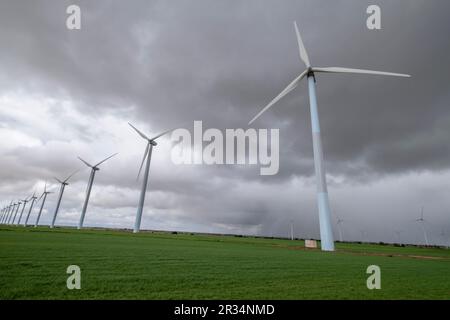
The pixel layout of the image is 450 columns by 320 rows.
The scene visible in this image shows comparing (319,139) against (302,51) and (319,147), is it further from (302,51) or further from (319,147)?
(302,51)

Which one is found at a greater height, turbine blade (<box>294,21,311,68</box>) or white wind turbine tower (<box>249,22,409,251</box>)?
turbine blade (<box>294,21,311,68</box>)

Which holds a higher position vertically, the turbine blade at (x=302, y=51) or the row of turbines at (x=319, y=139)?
the turbine blade at (x=302, y=51)

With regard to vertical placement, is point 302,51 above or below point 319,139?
above

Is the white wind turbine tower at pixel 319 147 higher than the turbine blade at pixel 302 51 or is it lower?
lower

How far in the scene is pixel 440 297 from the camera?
508 inches

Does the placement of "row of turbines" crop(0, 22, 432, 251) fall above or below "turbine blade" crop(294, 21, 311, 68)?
below

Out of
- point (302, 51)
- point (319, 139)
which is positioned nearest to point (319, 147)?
point (319, 139)

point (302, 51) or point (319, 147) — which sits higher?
point (302, 51)

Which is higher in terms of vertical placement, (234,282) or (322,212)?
(322,212)
